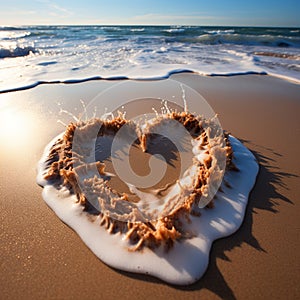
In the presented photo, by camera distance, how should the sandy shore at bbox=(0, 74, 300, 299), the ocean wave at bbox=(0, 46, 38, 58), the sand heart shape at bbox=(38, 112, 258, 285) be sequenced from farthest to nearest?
the ocean wave at bbox=(0, 46, 38, 58) < the sand heart shape at bbox=(38, 112, 258, 285) < the sandy shore at bbox=(0, 74, 300, 299)

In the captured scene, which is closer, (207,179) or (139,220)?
(139,220)

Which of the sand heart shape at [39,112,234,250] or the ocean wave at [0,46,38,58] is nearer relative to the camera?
the sand heart shape at [39,112,234,250]

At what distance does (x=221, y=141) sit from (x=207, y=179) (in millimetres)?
694

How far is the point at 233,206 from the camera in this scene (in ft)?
7.16

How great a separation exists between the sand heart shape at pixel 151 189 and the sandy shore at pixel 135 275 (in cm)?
8

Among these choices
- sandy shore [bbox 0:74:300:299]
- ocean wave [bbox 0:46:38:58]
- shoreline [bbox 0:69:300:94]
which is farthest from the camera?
ocean wave [bbox 0:46:38:58]

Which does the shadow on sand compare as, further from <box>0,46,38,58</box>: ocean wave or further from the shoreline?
<box>0,46,38,58</box>: ocean wave

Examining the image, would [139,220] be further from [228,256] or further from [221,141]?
[221,141]

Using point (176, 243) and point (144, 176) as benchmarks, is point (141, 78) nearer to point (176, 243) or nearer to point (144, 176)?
point (144, 176)

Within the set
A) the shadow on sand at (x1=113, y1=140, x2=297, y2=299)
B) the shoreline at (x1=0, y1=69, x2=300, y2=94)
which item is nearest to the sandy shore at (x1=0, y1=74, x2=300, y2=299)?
the shadow on sand at (x1=113, y1=140, x2=297, y2=299)

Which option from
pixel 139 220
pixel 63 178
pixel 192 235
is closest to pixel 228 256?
pixel 192 235

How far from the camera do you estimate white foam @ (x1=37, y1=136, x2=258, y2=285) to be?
1.67 m

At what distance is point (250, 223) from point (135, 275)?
990 millimetres

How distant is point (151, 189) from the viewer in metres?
2.44
